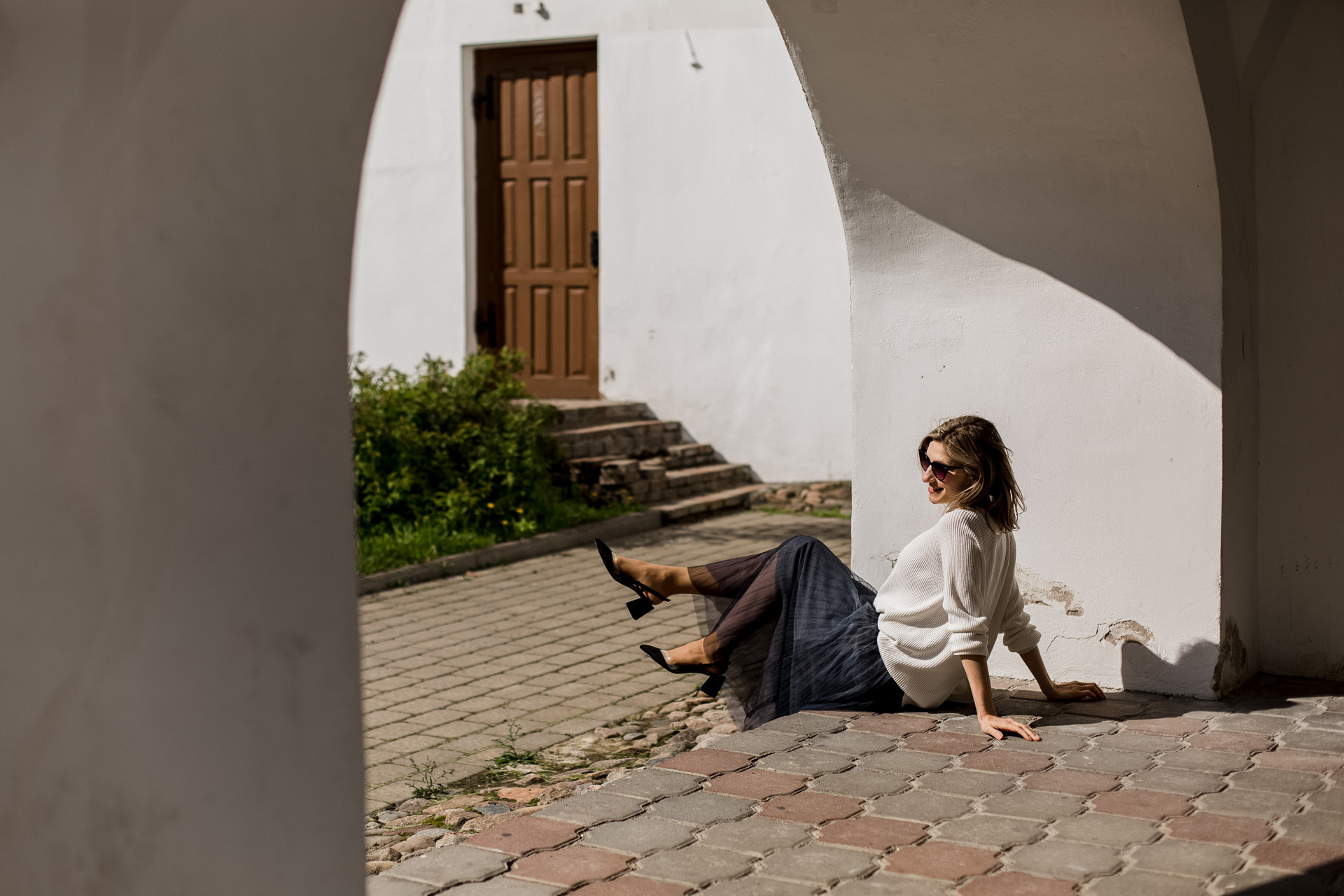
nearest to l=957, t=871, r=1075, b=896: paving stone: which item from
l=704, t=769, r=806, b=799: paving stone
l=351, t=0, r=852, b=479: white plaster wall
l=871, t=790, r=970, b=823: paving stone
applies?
l=871, t=790, r=970, b=823: paving stone

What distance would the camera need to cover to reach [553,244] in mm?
11602

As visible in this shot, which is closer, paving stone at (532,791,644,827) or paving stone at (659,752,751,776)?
paving stone at (532,791,644,827)

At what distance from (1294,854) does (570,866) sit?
1.79 m

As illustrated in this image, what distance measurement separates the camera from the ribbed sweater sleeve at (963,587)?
429 centimetres

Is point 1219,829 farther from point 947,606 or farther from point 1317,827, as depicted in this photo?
point 947,606

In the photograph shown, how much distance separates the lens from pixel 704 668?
15.9ft

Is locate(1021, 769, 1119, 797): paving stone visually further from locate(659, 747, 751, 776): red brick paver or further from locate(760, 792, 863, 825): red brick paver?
locate(659, 747, 751, 776): red brick paver

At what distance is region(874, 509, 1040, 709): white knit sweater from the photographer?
4.32 metres

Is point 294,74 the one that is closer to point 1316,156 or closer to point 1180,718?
point 1180,718

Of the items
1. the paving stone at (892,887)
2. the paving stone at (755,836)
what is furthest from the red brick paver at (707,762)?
the paving stone at (892,887)

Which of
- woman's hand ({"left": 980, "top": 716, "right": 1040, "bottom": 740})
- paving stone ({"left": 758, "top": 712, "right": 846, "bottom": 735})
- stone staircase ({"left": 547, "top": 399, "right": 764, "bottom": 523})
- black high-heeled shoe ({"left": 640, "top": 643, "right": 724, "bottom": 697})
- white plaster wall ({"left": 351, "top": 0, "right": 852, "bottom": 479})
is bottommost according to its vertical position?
paving stone ({"left": 758, "top": 712, "right": 846, "bottom": 735})

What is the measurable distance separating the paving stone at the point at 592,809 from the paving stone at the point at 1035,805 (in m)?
0.99

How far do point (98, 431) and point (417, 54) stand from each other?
10585 mm

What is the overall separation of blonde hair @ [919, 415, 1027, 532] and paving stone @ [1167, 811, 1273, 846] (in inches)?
46.0
